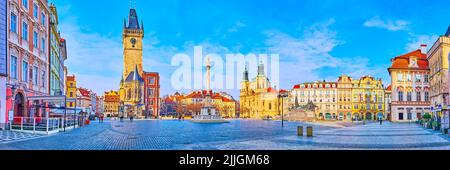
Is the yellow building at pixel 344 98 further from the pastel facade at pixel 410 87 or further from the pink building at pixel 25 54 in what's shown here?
the pink building at pixel 25 54

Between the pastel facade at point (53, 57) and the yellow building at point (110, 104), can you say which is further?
the yellow building at point (110, 104)

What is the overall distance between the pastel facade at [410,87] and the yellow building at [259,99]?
191 ft

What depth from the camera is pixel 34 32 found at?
34.0 m

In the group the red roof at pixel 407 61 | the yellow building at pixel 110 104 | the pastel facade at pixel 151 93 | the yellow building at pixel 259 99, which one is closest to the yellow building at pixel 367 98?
the yellow building at pixel 259 99

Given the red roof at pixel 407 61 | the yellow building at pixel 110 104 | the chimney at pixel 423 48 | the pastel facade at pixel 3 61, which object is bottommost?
the yellow building at pixel 110 104

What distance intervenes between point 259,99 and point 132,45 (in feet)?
161

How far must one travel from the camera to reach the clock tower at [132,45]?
127 meters

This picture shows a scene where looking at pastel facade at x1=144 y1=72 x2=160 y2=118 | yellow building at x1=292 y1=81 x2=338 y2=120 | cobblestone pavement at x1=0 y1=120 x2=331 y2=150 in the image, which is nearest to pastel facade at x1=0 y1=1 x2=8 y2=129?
cobblestone pavement at x1=0 y1=120 x2=331 y2=150

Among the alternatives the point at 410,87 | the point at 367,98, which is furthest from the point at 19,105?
the point at 367,98
